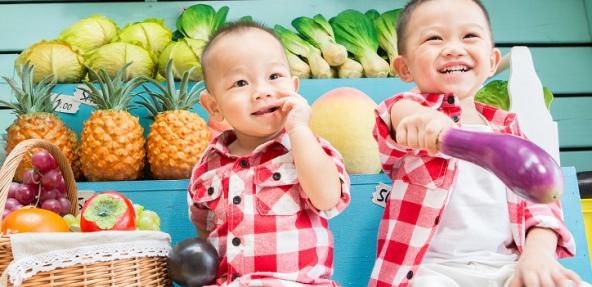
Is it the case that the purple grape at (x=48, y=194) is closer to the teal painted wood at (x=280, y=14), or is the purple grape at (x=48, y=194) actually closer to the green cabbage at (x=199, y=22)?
the green cabbage at (x=199, y=22)

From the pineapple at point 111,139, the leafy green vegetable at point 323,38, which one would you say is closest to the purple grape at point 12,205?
the pineapple at point 111,139

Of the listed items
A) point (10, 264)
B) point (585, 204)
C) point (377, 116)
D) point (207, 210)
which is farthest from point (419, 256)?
point (585, 204)

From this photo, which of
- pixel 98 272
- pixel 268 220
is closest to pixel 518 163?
pixel 268 220

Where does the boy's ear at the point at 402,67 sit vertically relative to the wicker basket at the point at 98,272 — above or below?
above

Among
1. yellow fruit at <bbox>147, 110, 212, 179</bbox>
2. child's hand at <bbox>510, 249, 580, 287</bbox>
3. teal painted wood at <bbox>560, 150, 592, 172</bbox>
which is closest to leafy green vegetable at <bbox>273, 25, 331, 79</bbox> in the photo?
yellow fruit at <bbox>147, 110, 212, 179</bbox>

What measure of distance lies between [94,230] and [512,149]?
0.93 meters

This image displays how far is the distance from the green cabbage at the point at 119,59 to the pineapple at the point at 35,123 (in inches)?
9.9

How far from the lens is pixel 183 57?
2.17 metres

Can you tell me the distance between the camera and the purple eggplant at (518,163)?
0.71m

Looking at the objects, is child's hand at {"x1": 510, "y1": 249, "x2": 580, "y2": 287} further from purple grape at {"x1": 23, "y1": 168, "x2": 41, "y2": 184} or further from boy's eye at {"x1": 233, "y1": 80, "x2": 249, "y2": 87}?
purple grape at {"x1": 23, "y1": 168, "x2": 41, "y2": 184}

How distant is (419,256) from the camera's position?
4.14 ft

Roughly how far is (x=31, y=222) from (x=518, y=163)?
1074mm

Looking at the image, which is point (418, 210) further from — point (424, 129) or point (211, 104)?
point (211, 104)

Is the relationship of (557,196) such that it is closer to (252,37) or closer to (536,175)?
(536,175)
